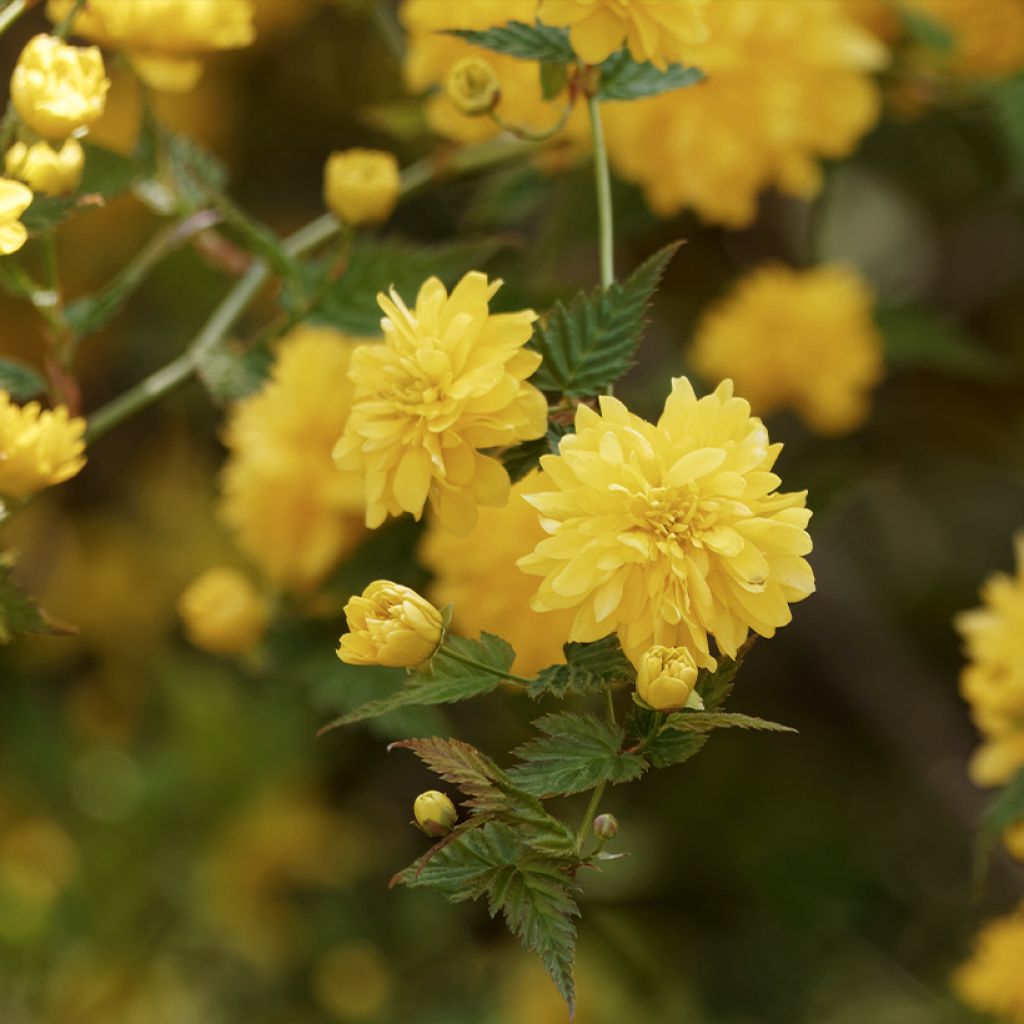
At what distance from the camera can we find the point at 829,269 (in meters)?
Result: 1.09

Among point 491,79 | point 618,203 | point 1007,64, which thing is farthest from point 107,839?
point 1007,64

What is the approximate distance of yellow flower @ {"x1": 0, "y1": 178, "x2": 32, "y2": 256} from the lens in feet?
1.59

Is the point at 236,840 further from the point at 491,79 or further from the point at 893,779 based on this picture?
the point at 491,79

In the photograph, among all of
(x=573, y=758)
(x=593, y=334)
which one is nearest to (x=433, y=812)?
(x=573, y=758)

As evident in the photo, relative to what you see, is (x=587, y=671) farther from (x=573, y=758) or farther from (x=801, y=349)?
(x=801, y=349)

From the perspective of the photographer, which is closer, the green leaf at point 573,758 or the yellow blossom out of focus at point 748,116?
the green leaf at point 573,758

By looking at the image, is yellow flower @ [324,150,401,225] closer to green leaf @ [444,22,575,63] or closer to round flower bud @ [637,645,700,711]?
green leaf @ [444,22,575,63]

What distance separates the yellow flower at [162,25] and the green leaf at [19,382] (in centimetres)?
17

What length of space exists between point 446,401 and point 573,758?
14cm

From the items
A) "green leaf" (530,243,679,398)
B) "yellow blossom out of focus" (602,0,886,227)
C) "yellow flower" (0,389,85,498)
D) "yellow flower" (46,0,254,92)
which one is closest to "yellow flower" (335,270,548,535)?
"green leaf" (530,243,679,398)

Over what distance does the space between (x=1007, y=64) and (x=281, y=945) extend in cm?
100

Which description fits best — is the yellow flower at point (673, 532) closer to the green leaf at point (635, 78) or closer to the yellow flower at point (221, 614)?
the green leaf at point (635, 78)

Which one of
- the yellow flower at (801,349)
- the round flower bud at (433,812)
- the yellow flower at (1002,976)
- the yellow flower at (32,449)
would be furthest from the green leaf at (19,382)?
the yellow flower at (1002,976)

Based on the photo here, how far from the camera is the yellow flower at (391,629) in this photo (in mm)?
463
